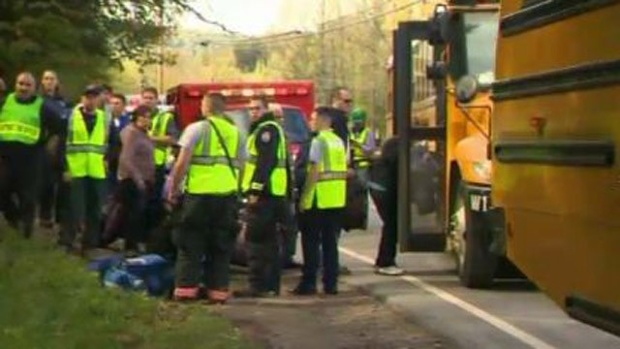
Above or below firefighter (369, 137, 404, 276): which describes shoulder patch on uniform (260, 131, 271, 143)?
above

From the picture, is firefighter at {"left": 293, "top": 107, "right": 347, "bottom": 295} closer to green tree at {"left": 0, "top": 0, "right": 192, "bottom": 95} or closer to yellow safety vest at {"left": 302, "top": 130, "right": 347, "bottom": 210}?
yellow safety vest at {"left": 302, "top": 130, "right": 347, "bottom": 210}

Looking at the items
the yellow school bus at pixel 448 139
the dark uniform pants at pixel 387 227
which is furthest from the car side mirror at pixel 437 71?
the dark uniform pants at pixel 387 227

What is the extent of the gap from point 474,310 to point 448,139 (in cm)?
274

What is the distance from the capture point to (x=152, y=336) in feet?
30.4

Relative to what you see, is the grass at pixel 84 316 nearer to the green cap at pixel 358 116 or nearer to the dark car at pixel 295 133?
the dark car at pixel 295 133

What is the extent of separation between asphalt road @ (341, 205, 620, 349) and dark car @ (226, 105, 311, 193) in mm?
1303

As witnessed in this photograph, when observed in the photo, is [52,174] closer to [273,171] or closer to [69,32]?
[273,171]

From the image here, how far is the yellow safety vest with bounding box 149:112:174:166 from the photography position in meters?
16.2

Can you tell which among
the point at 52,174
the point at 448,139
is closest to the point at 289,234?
the point at 448,139

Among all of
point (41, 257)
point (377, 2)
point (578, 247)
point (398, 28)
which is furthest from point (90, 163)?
point (377, 2)

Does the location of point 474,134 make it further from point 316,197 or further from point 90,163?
point 90,163

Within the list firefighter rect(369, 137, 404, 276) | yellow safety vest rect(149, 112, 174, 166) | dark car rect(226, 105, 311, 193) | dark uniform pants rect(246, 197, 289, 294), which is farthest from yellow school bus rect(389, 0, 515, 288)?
yellow safety vest rect(149, 112, 174, 166)

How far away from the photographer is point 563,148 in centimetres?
581

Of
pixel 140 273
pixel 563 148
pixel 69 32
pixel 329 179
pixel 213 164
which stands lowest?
pixel 140 273
